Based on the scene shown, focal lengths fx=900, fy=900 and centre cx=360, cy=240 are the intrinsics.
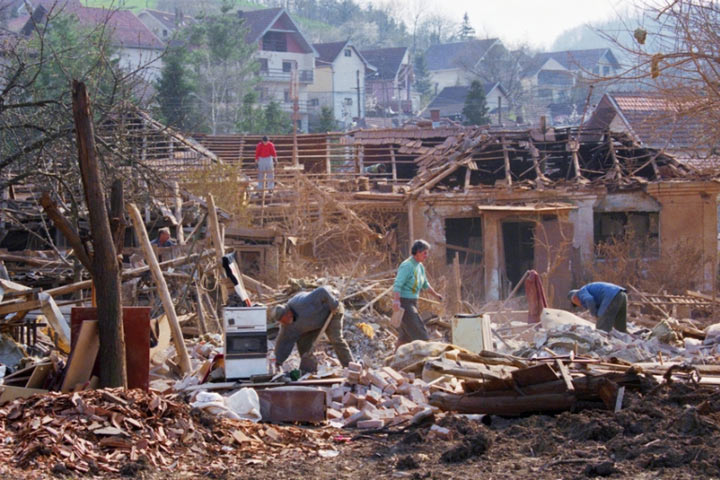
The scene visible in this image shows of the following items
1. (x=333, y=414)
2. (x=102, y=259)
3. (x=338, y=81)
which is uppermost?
(x=338, y=81)

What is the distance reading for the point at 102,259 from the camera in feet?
28.0

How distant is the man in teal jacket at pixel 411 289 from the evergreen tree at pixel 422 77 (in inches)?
2830

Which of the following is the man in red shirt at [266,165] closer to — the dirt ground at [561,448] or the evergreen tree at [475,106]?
the dirt ground at [561,448]

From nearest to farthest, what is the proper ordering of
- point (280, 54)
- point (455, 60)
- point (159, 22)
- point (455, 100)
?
1. point (455, 100)
2. point (280, 54)
3. point (159, 22)
4. point (455, 60)

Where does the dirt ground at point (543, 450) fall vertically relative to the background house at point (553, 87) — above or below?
below

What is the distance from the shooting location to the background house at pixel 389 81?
7600cm

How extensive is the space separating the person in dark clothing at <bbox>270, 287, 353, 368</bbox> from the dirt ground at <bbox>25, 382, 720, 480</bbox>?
2569 millimetres

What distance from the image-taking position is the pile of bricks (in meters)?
8.77

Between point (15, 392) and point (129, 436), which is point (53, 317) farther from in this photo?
point (129, 436)

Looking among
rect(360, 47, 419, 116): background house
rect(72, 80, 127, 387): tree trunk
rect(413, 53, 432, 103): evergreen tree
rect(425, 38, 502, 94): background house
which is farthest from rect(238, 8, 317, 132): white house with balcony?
rect(72, 80, 127, 387): tree trunk

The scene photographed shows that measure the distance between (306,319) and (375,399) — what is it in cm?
183

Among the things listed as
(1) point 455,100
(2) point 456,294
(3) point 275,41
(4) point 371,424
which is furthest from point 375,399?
(3) point 275,41

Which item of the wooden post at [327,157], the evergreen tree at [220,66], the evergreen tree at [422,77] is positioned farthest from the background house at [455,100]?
the wooden post at [327,157]

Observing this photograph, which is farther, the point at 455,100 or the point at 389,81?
the point at 389,81
